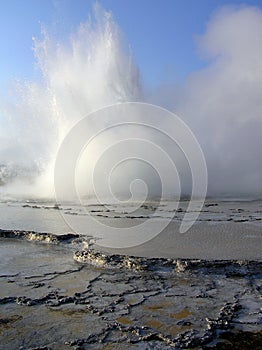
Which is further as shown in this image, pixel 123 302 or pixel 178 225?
pixel 178 225

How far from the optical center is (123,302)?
183 inches

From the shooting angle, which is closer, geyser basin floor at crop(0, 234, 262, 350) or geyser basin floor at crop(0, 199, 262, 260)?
geyser basin floor at crop(0, 234, 262, 350)

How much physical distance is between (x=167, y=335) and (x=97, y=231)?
586cm

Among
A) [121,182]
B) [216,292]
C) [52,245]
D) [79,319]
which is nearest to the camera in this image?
[79,319]

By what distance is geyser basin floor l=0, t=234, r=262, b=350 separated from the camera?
3.71m

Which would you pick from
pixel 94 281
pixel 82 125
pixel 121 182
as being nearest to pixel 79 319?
pixel 94 281

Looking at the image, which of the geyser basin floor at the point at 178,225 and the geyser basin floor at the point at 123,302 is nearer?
the geyser basin floor at the point at 123,302

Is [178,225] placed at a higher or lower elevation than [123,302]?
higher

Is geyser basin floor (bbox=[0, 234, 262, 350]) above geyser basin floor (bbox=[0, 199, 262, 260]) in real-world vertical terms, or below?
below

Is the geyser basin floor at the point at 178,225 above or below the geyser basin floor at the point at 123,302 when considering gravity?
above

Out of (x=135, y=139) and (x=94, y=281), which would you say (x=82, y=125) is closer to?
(x=135, y=139)

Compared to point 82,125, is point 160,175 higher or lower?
lower

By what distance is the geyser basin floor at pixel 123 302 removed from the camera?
146 inches

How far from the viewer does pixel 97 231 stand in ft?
31.1
